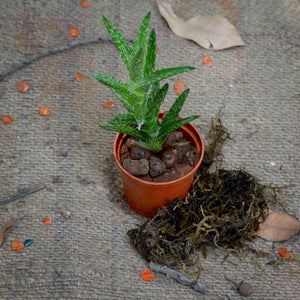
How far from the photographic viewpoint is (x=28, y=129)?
4.75 ft

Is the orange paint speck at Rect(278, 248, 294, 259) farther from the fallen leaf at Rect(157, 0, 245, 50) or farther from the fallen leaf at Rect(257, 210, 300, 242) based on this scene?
the fallen leaf at Rect(157, 0, 245, 50)

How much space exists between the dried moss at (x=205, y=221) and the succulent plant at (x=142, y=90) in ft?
0.72

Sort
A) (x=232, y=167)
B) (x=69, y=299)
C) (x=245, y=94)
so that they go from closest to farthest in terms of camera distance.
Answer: (x=69, y=299)
(x=232, y=167)
(x=245, y=94)

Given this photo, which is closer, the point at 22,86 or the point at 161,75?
the point at 161,75

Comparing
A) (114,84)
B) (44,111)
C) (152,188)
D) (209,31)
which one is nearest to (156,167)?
(152,188)

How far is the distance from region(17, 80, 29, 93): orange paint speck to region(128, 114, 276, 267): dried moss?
2.30 feet

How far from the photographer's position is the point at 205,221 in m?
1.25

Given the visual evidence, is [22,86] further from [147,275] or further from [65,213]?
[147,275]

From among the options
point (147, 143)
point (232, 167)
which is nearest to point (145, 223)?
point (147, 143)

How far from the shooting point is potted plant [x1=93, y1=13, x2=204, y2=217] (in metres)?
1.01

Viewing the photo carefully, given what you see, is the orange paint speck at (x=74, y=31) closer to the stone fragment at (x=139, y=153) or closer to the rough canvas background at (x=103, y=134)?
the rough canvas background at (x=103, y=134)

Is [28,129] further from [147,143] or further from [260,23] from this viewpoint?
[260,23]

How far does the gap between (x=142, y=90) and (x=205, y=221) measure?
49 centimetres

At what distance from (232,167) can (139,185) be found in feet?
1.32
